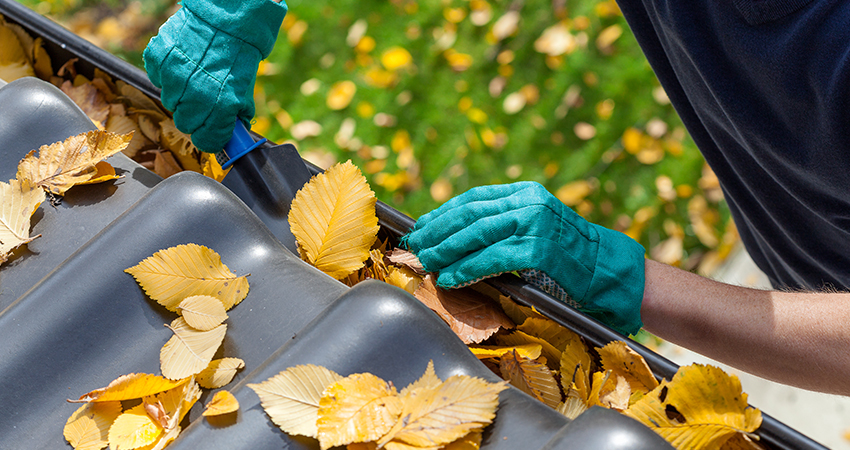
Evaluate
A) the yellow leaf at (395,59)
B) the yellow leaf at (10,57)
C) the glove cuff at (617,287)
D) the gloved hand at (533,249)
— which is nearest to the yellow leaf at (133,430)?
the gloved hand at (533,249)

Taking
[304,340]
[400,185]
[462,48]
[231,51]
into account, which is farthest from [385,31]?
[304,340]

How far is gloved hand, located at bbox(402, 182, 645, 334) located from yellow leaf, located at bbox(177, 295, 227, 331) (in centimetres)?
34

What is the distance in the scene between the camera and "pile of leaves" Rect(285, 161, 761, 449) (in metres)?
0.75

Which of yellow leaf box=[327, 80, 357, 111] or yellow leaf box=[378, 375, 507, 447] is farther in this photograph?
yellow leaf box=[327, 80, 357, 111]

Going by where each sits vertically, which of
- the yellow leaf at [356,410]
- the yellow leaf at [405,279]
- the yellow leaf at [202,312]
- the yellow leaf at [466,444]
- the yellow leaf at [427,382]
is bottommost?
the yellow leaf at [466,444]

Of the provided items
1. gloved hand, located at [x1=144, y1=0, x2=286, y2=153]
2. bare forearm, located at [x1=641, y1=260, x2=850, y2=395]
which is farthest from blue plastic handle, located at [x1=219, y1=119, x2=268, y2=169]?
bare forearm, located at [x1=641, y1=260, x2=850, y2=395]

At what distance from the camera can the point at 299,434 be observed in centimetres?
69

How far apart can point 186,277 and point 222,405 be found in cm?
22

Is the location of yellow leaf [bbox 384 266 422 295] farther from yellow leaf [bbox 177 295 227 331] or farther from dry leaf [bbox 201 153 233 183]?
dry leaf [bbox 201 153 233 183]

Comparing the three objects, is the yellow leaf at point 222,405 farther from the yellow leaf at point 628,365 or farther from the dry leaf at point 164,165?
the dry leaf at point 164,165

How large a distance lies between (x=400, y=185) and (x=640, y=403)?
5.33ft

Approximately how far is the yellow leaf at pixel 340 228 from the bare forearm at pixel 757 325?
1.80 ft

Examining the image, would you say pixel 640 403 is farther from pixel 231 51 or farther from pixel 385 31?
pixel 385 31

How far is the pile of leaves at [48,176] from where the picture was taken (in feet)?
3.03
